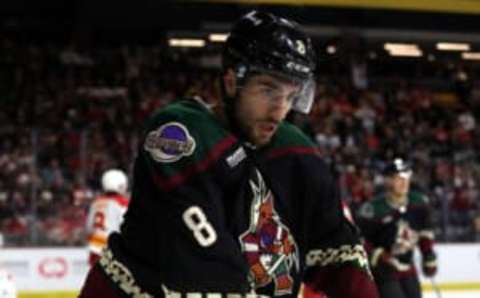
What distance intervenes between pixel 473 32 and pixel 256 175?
735 inches

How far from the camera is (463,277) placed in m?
12.6

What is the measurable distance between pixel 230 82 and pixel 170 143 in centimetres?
22

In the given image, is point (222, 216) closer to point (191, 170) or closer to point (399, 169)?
point (191, 170)

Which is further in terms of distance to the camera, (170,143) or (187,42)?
(187,42)

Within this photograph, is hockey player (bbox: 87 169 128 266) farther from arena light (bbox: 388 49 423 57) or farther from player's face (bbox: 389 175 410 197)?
arena light (bbox: 388 49 423 57)

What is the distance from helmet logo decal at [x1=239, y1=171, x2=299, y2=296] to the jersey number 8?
0.12 meters

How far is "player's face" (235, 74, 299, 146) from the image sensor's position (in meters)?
1.97

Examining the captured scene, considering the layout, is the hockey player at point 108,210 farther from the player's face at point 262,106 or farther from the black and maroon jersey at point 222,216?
the player's face at point 262,106

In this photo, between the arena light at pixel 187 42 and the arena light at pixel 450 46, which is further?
the arena light at pixel 450 46

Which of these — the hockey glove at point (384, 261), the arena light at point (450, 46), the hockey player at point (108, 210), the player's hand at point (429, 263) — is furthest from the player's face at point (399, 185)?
the arena light at point (450, 46)

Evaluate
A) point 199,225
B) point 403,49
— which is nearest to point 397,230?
point 199,225

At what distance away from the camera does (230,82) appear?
2049 mm

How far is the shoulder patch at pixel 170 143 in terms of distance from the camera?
189 cm

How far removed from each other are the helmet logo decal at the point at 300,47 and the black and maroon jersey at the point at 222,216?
7.8 inches
